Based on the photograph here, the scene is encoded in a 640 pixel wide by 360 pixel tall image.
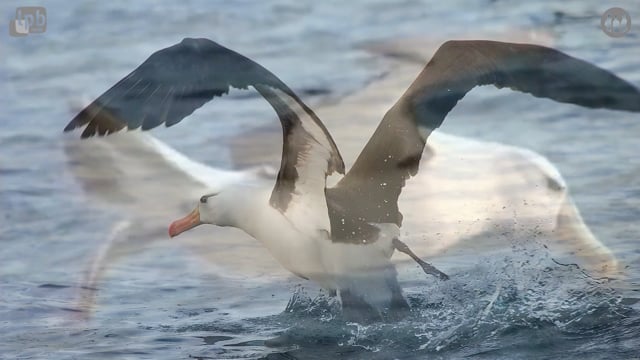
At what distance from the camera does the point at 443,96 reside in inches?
124

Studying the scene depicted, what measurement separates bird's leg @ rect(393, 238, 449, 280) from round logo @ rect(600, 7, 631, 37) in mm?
862

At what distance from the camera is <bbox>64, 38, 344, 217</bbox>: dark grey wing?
3.12 meters

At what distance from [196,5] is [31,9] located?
1.58 ft

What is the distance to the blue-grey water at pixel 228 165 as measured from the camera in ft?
10.2

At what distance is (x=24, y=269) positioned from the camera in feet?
10.2

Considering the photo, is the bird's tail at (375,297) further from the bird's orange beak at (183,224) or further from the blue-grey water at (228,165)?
the bird's orange beak at (183,224)

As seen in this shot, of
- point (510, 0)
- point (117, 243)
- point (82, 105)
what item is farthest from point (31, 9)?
point (510, 0)

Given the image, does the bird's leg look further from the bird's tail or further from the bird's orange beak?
the bird's orange beak

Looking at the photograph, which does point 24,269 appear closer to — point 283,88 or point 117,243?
point 117,243

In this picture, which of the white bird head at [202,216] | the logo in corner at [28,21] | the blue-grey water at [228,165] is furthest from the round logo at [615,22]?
the logo in corner at [28,21]

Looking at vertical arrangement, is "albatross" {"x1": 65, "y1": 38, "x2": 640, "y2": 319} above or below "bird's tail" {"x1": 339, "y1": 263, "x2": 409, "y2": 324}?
above

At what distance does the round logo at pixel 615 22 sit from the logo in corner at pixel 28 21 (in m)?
1.64

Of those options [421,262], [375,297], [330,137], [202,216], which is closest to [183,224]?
[202,216]

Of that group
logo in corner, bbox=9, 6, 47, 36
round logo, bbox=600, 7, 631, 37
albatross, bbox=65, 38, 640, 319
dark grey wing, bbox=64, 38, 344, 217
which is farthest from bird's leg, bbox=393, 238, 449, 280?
logo in corner, bbox=9, 6, 47, 36
